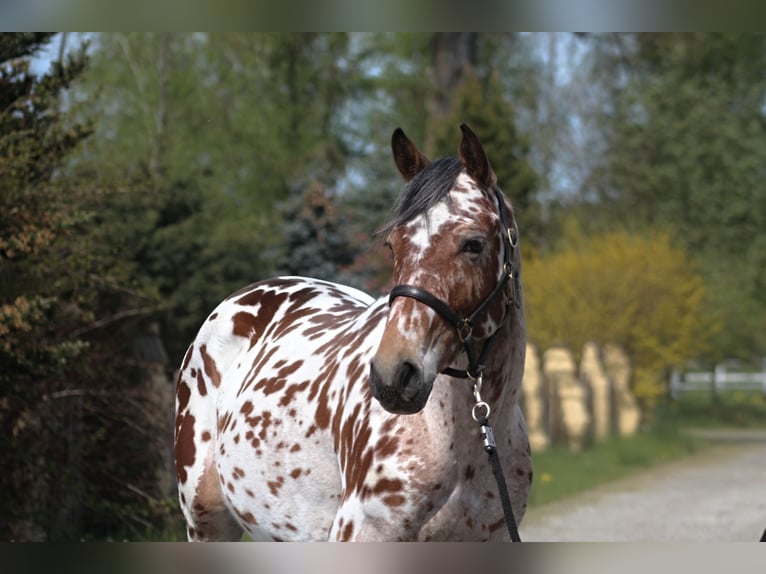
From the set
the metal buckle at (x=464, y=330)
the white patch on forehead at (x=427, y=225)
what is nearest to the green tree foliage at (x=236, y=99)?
the white patch on forehead at (x=427, y=225)

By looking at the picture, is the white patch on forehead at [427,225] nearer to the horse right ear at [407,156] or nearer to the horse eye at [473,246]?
the horse eye at [473,246]

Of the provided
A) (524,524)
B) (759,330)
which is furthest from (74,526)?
(759,330)

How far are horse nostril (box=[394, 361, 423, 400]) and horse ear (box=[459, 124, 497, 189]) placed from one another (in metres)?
0.71

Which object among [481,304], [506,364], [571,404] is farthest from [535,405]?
[481,304]

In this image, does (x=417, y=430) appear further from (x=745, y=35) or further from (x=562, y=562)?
(x=745, y=35)

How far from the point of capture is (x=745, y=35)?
2859cm

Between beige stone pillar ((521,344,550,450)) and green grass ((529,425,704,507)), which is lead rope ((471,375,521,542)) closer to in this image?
green grass ((529,425,704,507))

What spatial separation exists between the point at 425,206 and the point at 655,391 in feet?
49.5

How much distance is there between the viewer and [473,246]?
3.06 meters

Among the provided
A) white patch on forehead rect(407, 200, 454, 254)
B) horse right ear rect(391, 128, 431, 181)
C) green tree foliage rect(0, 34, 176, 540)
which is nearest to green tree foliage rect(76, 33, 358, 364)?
green tree foliage rect(0, 34, 176, 540)

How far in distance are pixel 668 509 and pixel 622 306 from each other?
284 inches

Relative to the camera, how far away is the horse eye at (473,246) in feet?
10.00

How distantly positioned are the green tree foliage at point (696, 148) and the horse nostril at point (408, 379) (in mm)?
24528

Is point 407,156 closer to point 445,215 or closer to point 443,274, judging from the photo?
point 445,215
